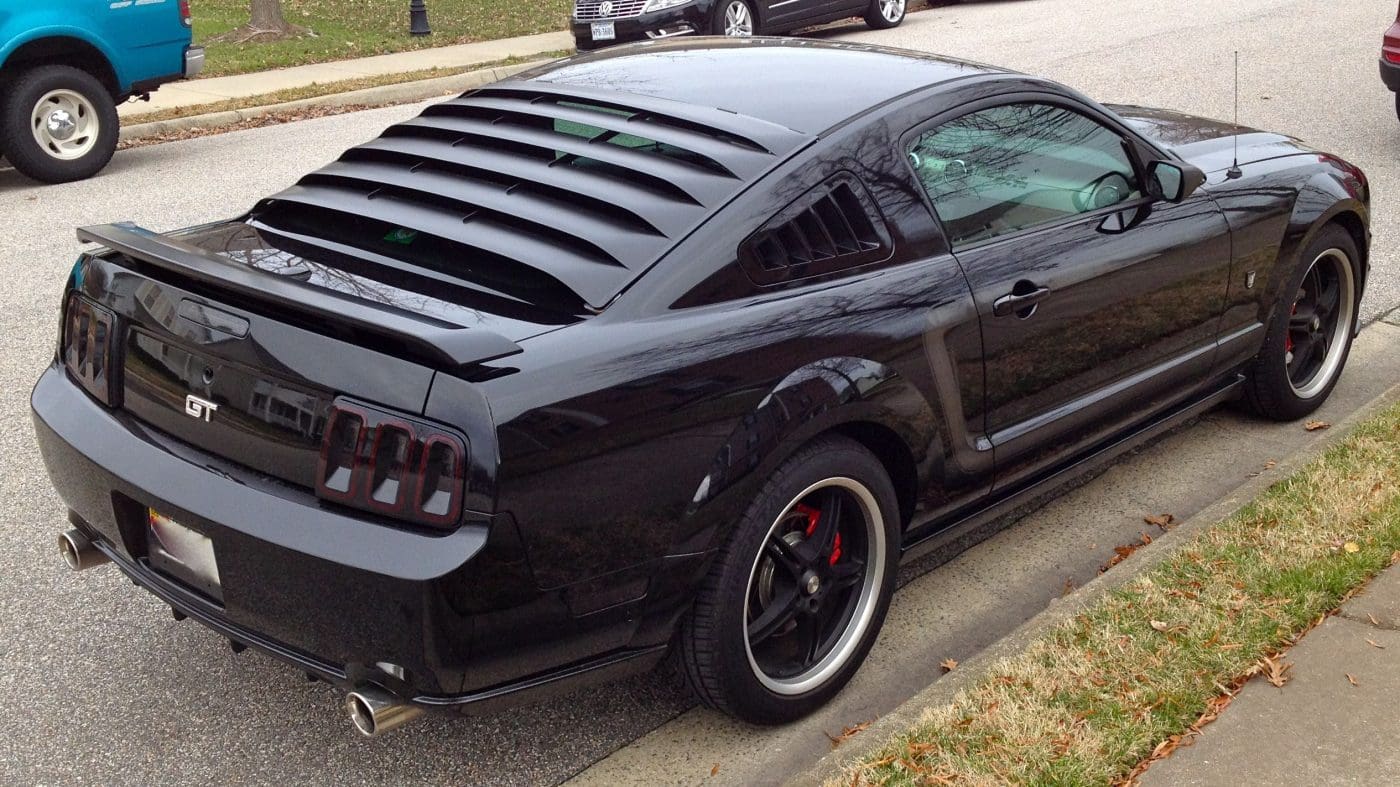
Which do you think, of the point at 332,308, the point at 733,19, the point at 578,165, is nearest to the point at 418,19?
the point at 733,19

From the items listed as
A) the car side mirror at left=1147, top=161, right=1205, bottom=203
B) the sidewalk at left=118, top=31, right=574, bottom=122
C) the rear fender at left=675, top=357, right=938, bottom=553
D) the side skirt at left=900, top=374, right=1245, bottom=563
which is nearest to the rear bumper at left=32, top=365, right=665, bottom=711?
the rear fender at left=675, top=357, right=938, bottom=553

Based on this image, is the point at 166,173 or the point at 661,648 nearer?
the point at 661,648

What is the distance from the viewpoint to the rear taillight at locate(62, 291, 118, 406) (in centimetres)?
341

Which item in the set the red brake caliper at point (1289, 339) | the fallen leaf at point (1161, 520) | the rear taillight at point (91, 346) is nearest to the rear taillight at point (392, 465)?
the rear taillight at point (91, 346)

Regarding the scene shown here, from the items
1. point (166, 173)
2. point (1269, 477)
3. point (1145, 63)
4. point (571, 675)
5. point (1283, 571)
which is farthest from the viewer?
point (1145, 63)

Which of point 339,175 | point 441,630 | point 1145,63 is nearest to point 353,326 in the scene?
point 441,630

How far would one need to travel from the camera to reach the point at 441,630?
2.85 meters

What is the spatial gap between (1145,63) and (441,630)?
12769mm

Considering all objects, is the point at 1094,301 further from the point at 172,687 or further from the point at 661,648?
→ the point at 172,687

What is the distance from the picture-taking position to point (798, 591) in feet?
11.6

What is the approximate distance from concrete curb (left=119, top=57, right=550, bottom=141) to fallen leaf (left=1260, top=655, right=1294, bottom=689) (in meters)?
8.55

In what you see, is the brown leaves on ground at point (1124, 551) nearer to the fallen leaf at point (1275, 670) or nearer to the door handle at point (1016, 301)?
the fallen leaf at point (1275, 670)

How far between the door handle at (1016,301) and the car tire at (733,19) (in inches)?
A: 460

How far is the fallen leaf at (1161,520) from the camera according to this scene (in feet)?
15.7
